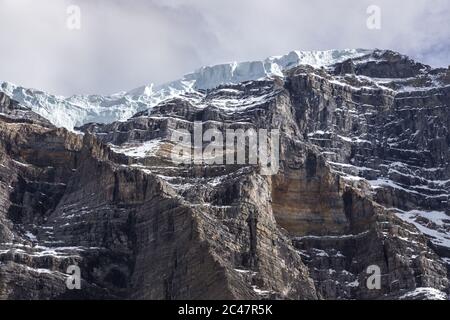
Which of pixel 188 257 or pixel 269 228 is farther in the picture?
pixel 269 228

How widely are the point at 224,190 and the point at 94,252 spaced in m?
23.7

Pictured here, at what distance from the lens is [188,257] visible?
17412cm
